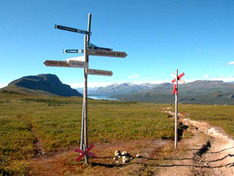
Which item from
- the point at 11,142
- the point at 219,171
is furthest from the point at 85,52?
the point at 11,142

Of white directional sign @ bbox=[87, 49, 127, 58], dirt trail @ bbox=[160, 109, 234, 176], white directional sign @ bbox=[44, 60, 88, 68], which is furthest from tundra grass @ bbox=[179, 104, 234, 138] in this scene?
white directional sign @ bbox=[44, 60, 88, 68]

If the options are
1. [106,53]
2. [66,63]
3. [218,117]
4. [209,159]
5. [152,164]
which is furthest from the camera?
[218,117]

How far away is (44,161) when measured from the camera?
411 inches

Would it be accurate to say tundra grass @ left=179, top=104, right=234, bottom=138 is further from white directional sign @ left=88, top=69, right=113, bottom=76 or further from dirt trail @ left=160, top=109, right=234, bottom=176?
white directional sign @ left=88, top=69, right=113, bottom=76

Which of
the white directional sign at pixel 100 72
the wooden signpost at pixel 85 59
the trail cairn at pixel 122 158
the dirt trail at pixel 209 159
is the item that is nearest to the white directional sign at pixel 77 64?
the wooden signpost at pixel 85 59

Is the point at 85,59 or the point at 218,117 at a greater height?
the point at 85,59

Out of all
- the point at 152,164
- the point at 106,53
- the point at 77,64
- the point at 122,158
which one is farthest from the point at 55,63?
the point at 152,164

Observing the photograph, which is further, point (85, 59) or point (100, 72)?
point (100, 72)

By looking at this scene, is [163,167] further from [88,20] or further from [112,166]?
[88,20]

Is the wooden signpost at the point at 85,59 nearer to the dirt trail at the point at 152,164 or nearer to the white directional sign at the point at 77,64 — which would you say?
the white directional sign at the point at 77,64

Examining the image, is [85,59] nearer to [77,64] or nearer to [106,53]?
[77,64]

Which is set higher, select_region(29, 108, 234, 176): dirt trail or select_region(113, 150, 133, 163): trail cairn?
select_region(113, 150, 133, 163): trail cairn

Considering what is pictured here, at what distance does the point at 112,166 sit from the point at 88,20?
7758 mm

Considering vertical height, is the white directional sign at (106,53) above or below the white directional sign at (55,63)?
above
